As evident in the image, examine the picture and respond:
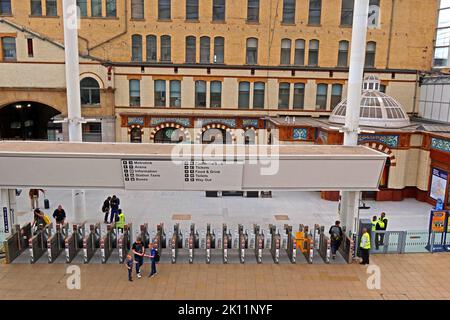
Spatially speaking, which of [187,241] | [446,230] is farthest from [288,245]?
[446,230]

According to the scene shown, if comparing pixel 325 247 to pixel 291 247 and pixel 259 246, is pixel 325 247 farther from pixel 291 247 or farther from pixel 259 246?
pixel 259 246

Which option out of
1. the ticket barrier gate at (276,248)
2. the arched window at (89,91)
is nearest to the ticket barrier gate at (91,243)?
the ticket barrier gate at (276,248)

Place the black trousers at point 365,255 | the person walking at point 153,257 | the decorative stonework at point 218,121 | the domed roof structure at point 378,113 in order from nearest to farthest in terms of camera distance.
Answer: the person walking at point 153,257 < the black trousers at point 365,255 < the domed roof structure at point 378,113 < the decorative stonework at point 218,121

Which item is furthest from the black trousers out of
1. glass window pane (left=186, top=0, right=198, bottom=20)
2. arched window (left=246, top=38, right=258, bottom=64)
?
glass window pane (left=186, top=0, right=198, bottom=20)

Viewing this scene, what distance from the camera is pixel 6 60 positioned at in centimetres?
3166

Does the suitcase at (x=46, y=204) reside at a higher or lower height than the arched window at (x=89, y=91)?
lower

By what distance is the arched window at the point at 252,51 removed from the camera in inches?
1361

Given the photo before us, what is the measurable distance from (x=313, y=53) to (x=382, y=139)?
12046 millimetres

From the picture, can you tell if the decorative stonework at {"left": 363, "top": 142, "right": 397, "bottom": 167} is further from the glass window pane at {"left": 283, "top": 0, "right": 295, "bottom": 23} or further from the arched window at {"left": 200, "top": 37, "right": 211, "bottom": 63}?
the arched window at {"left": 200, "top": 37, "right": 211, "bottom": 63}

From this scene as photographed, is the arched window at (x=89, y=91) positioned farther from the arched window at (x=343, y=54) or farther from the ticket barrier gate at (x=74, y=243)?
the arched window at (x=343, y=54)

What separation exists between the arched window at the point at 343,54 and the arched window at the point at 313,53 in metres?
1.88

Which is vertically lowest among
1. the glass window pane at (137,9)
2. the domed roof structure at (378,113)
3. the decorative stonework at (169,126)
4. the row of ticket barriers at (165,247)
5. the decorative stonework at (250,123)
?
the row of ticket barriers at (165,247)

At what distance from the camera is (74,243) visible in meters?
16.9

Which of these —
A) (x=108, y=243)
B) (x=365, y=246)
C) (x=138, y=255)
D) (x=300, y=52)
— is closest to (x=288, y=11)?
(x=300, y=52)
